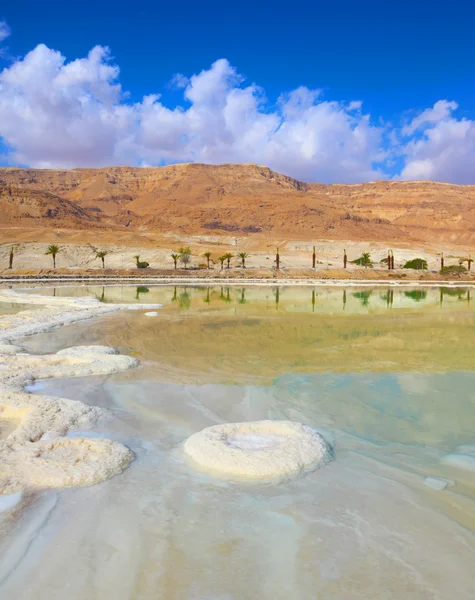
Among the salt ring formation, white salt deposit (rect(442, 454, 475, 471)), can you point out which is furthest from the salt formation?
white salt deposit (rect(442, 454, 475, 471))

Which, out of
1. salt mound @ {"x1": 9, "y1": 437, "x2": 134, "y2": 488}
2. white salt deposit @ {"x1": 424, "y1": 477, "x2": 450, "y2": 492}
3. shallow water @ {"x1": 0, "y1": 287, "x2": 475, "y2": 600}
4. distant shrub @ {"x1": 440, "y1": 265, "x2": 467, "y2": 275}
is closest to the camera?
shallow water @ {"x1": 0, "y1": 287, "x2": 475, "y2": 600}

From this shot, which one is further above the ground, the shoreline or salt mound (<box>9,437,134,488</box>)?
the shoreline

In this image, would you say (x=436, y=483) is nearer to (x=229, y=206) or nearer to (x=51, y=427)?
(x=51, y=427)

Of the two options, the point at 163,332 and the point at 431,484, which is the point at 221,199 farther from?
the point at 431,484

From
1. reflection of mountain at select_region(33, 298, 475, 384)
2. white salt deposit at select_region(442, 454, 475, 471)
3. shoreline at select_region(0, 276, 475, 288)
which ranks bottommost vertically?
white salt deposit at select_region(442, 454, 475, 471)

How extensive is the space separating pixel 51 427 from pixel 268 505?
3.32m

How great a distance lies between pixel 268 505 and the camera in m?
4.63

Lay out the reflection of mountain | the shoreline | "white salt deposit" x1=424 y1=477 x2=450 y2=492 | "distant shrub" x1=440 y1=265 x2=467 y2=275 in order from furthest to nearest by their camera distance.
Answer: "distant shrub" x1=440 y1=265 x2=467 y2=275, the shoreline, the reflection of mountain, "white salt deposit" x1=424 y1=477 x2=450 y2=492

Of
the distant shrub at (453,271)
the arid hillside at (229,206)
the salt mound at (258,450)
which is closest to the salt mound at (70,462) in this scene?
the salt mound at (258,450)

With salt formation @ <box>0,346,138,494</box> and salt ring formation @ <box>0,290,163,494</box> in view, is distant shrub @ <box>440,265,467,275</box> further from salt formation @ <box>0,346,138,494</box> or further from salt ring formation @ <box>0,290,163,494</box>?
salt formation @ <box>0,346,138,494</box>

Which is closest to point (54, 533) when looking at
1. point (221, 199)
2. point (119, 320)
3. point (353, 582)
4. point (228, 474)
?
point (228, 474)

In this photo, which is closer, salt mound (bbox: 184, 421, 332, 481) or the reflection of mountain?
salt mound (bbox: 184, 421, 332, 481)

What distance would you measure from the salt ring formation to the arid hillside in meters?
72.7

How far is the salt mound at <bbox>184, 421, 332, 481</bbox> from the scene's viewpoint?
5.29m
